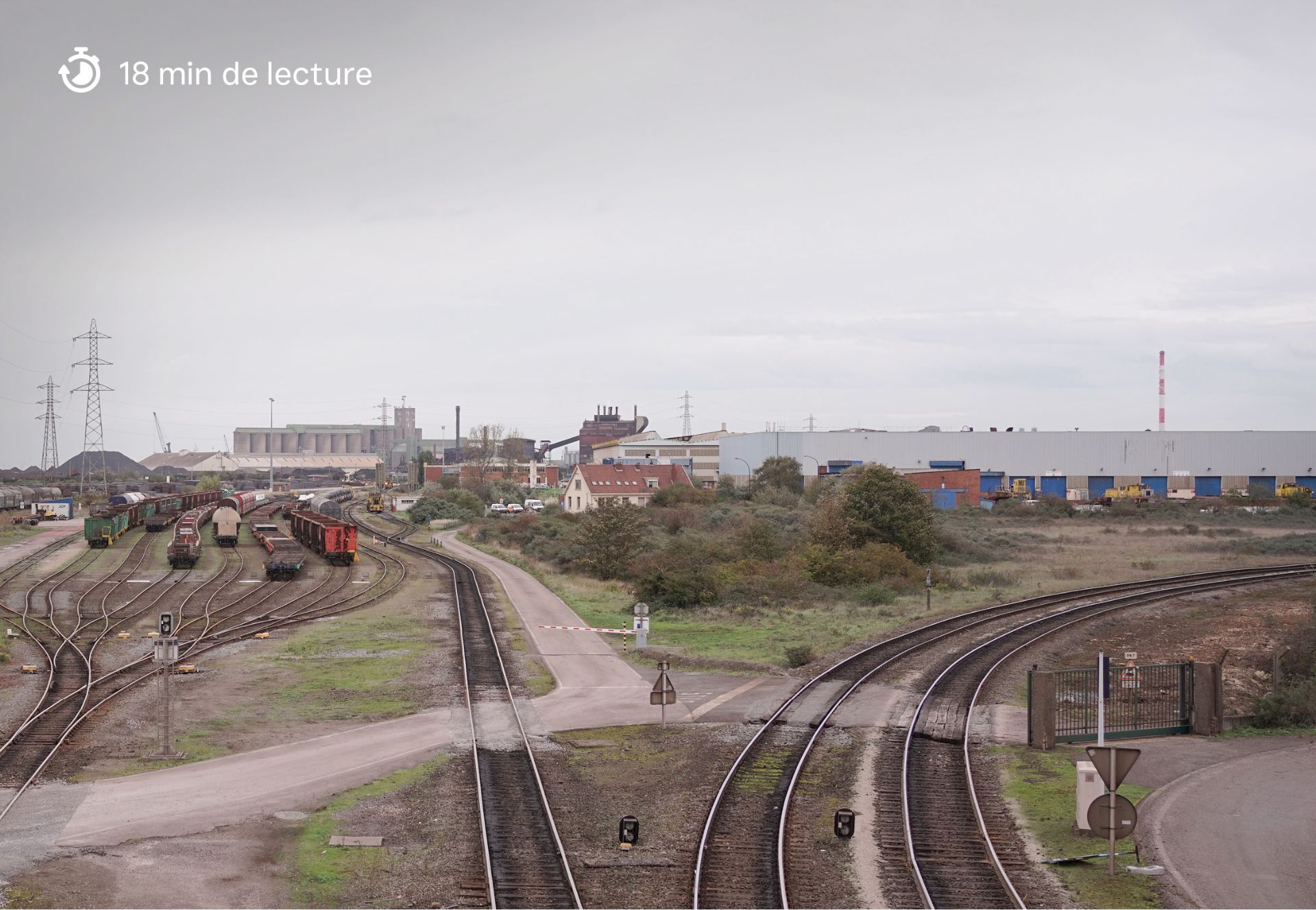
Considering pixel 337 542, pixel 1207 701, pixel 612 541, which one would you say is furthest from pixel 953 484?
pixel 1207 701

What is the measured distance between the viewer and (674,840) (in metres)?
14.4

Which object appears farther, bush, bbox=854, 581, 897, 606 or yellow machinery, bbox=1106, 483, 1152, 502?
yellow machinery, bbox=1106, 483, 1152, 502

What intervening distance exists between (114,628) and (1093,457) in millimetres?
119936

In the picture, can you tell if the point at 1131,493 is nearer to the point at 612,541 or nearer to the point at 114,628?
the point at 612,541

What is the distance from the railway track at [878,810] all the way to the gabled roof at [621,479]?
256ft

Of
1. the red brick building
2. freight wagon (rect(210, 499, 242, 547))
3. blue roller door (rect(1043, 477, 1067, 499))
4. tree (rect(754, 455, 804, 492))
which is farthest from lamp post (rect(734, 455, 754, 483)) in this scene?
freight wagon (rect(210, 499, 242, 547))

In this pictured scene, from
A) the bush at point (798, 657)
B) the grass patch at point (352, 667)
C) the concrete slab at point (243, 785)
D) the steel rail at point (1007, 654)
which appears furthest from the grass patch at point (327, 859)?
the bush at point (798, 657)

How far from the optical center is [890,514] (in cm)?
5409

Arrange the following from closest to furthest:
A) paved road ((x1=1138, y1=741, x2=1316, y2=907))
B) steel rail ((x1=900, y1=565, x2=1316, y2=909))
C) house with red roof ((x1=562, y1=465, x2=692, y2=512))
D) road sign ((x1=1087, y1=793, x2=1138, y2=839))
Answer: road sign ((x1=1087, y1=793, x2=1138, y2=839)) < paved road ((x1=1138, y1=741, x2=1316, y2=907)) < steel rail ((x1=900, y1=565, x2=1316, y2=909)) < house with red roof ((x1=562, y1=465, x2=692, y2=512))

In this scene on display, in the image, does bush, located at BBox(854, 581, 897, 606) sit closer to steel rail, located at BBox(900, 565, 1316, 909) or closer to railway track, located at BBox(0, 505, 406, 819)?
steel rail, located at BBox(900, 565, 1316, 909)

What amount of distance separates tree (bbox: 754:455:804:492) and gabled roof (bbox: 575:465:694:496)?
8260 mm

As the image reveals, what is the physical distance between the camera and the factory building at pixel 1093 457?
12962cm

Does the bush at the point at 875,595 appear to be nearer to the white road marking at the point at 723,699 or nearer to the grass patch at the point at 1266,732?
the white road marking at the point at 723,699

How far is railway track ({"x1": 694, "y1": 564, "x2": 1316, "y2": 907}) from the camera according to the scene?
12625 millimetres
